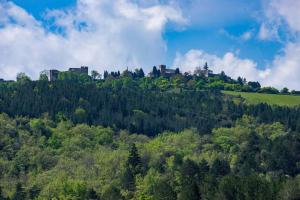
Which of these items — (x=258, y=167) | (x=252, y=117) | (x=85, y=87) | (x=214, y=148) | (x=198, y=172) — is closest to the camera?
(x=198, y=172)

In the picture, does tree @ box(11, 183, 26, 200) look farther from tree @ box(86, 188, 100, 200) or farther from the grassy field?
the grassy field

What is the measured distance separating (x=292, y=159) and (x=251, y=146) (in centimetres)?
1039

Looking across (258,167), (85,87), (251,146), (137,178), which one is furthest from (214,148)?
(85,87)

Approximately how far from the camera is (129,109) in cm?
17062

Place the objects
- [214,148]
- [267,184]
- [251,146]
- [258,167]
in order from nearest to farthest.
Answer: [267,184] → [258,167] → [251,146] → [214,148]

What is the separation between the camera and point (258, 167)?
11219 cm

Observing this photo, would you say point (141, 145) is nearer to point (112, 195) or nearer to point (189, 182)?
point (112, 195)

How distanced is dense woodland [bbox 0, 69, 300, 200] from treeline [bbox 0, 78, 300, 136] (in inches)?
10.9

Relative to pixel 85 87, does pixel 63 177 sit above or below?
below

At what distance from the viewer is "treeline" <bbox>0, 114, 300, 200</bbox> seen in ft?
290

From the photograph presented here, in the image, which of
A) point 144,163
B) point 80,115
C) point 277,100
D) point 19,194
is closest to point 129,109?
point 80,115

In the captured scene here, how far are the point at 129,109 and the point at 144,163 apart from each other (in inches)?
2065

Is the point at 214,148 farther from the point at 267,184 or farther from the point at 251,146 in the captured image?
the point at 267,184

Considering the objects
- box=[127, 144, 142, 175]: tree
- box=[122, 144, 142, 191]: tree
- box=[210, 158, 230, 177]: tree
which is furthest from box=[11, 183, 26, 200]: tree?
box=[210, 158, 230, 177]: tree
